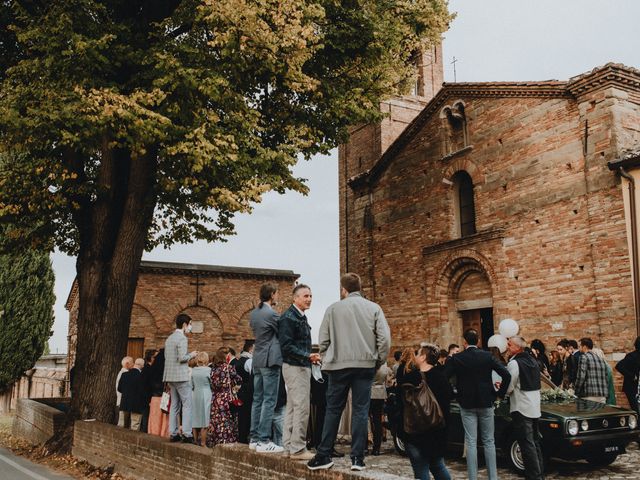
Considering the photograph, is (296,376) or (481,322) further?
(481,322)

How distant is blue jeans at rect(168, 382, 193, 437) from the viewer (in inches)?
337

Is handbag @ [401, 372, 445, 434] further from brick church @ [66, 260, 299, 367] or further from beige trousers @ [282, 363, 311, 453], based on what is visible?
brick church @ [66, 260, 299, 367]

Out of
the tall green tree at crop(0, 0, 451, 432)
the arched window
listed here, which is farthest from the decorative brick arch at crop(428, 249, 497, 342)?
the tall green tree at crop(0, 0, 451, 432)

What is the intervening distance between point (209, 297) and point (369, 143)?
10.1 m

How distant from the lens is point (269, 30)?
32.5ft

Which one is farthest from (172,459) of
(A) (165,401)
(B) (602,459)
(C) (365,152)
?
(C) (365,152)

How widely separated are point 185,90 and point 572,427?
25.5ft

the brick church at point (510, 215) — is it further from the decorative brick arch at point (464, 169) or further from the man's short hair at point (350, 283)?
the man's short hair at point (350, 283)

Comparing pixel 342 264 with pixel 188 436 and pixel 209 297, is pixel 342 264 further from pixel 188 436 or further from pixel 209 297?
pixel 188 436

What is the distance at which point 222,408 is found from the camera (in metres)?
8.76

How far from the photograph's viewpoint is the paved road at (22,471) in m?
9.93

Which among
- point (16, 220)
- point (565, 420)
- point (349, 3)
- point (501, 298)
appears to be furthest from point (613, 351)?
point (16, 220)

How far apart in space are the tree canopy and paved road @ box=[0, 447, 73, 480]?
4.57 m

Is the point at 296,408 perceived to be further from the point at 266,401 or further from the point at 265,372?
the point at 265,372
